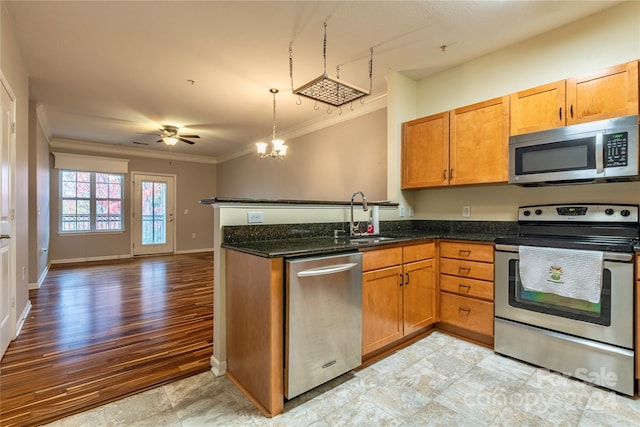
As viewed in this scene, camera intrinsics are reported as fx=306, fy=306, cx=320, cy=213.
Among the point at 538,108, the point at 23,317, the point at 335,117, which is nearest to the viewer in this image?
the point at 538,108

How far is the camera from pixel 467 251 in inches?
100

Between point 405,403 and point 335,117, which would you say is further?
point 335,117

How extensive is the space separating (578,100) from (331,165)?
3119 mm

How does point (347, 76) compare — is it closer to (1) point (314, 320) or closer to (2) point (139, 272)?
(1) point (314, 320)

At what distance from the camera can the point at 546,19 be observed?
8.00 feet

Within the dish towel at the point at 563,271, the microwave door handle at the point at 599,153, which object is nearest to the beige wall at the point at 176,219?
the dish towel at the point at 563,271

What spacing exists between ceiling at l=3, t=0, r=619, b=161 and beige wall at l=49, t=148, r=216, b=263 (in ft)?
8.91

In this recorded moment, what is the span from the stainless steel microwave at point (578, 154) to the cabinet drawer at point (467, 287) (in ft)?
2.87

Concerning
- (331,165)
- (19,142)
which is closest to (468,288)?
(331,165)

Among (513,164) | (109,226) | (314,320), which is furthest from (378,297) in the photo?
(109,226)

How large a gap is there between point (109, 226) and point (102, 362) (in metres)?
5.77

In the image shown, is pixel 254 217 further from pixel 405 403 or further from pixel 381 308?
pixel 405 403

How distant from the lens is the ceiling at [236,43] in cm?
234

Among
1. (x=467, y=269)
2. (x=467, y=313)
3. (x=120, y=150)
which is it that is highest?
(x=120, y=150)
